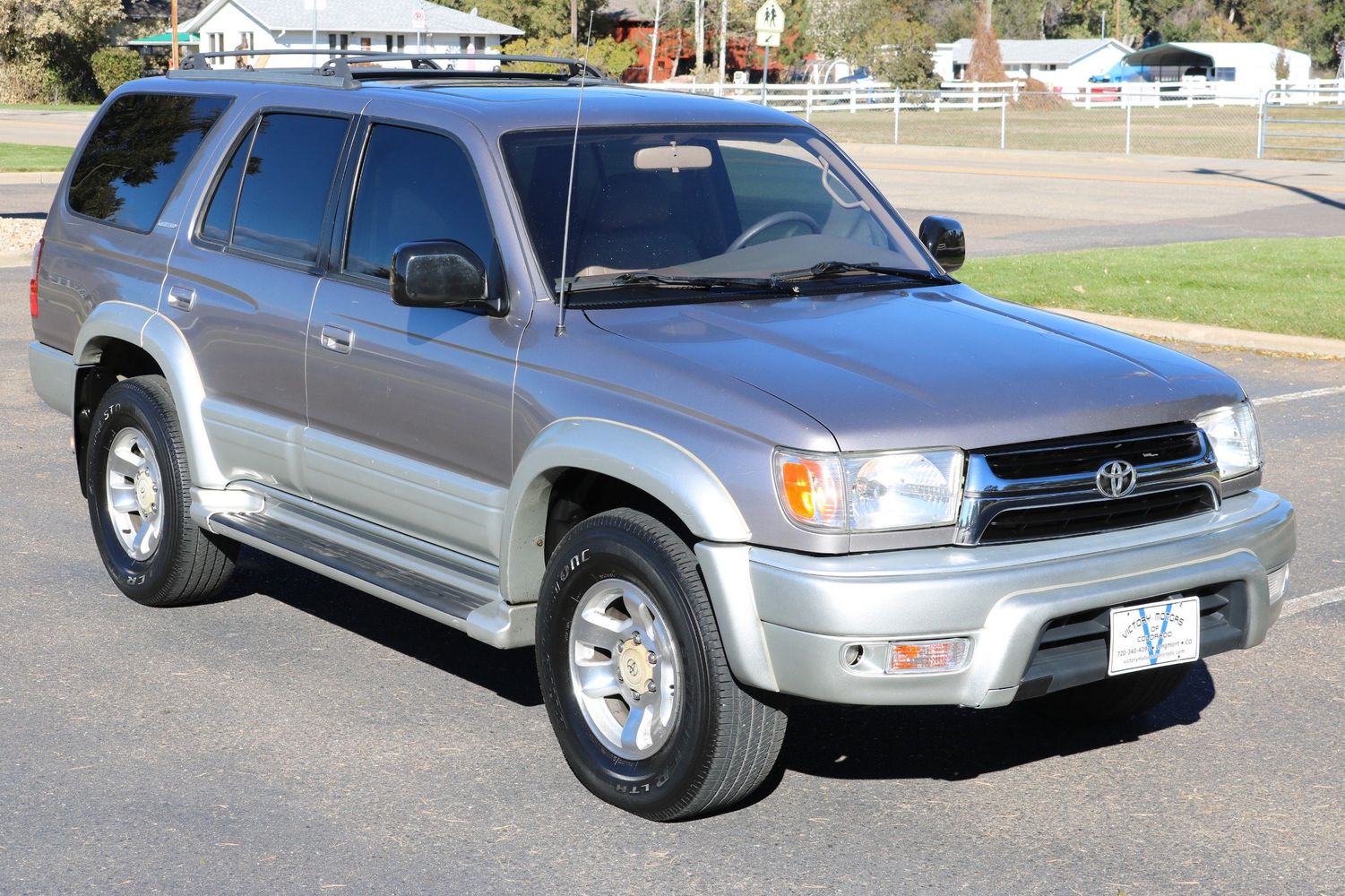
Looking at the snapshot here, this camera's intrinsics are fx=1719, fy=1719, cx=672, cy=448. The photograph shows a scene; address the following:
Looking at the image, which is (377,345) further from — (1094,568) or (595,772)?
(1094,568)

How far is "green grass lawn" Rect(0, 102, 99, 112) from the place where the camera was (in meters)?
54.2

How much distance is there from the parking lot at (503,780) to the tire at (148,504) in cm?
14

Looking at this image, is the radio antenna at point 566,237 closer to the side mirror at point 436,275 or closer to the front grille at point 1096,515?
the side mirror at point 436,275

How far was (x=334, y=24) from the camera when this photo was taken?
7044cm

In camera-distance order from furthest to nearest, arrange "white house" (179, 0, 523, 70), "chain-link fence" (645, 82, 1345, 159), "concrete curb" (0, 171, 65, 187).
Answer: "white house" (179, 0, 523, 70)
"chain-link fence" (645, 82, 1345, 159)
"concrete curb" (0, 171, 65, 187)

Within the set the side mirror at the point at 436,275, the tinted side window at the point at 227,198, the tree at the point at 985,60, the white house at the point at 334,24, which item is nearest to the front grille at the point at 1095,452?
the side mirror at the point at 436,275

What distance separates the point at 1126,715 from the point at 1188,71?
107 meters

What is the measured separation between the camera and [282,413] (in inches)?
227

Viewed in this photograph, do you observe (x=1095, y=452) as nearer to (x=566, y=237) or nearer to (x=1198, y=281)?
(x=566, y=237)

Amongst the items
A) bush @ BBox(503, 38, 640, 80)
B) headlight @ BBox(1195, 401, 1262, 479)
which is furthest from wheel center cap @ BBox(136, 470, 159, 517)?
bush @ BBox(503, 38, 640, 80)

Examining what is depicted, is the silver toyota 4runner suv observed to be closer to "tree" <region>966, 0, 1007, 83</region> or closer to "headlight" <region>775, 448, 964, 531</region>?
"headlight" <region>775, 448, 964, 531</region>

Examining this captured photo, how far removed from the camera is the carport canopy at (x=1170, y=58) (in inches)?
4045

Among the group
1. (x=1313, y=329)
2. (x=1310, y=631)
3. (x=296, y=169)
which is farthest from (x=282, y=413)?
(x=1313, y=329)

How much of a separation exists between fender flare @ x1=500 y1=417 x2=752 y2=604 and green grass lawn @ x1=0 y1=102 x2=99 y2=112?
53.0 meters
